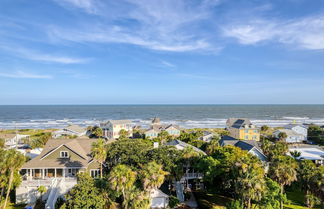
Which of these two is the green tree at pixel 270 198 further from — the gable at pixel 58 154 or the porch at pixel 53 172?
the gable at pixel 58 154

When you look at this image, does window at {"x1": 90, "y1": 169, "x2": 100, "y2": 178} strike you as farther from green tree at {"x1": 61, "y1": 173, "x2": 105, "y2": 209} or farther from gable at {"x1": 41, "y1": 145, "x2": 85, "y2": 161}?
green tree at {"x1": 61, "y1": 173, "x2": 105, "y2": 209}

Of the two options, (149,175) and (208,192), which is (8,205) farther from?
(208,192)

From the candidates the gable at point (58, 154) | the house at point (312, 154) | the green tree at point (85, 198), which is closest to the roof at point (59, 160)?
the gable at point (58, 154)

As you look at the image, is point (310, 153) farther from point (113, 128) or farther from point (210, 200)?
point (113, 128)

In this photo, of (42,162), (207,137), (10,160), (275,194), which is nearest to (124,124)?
(207,137)

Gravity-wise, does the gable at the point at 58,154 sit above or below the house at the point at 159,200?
above

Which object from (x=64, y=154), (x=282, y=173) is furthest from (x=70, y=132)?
(x=282, y=173)
